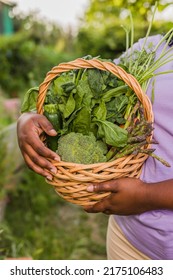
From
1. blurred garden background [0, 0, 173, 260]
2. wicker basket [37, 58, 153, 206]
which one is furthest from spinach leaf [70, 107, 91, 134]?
blurred garden background [0, 0, 173, 260]

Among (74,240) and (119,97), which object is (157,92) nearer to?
(119,97)

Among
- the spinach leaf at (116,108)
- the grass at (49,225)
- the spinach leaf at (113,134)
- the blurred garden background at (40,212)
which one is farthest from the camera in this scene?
the grass at (49,225)

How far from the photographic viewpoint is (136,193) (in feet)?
5.93

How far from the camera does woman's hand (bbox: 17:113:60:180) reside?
1804 millimetres

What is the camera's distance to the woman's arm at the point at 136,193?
1.79 metres

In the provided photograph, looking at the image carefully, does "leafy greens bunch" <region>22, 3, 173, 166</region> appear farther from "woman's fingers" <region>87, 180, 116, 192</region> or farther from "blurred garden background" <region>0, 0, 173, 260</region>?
"blurred garden background" <region>0, 0, 173, 260</region>

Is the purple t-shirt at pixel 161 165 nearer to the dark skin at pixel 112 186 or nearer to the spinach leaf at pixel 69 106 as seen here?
the dark skin at pixel 112 186

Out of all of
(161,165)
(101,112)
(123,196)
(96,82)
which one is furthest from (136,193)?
(96,82)

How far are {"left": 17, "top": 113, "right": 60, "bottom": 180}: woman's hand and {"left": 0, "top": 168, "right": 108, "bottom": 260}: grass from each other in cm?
204

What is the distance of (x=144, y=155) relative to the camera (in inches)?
74.6

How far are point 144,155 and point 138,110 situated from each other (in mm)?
166

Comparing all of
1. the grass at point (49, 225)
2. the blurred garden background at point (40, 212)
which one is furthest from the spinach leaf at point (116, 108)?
the grass at point (49, 225)

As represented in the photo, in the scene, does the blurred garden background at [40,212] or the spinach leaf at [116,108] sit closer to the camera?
the spinach leaf at [116,108]

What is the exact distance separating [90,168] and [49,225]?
3.20 metres
